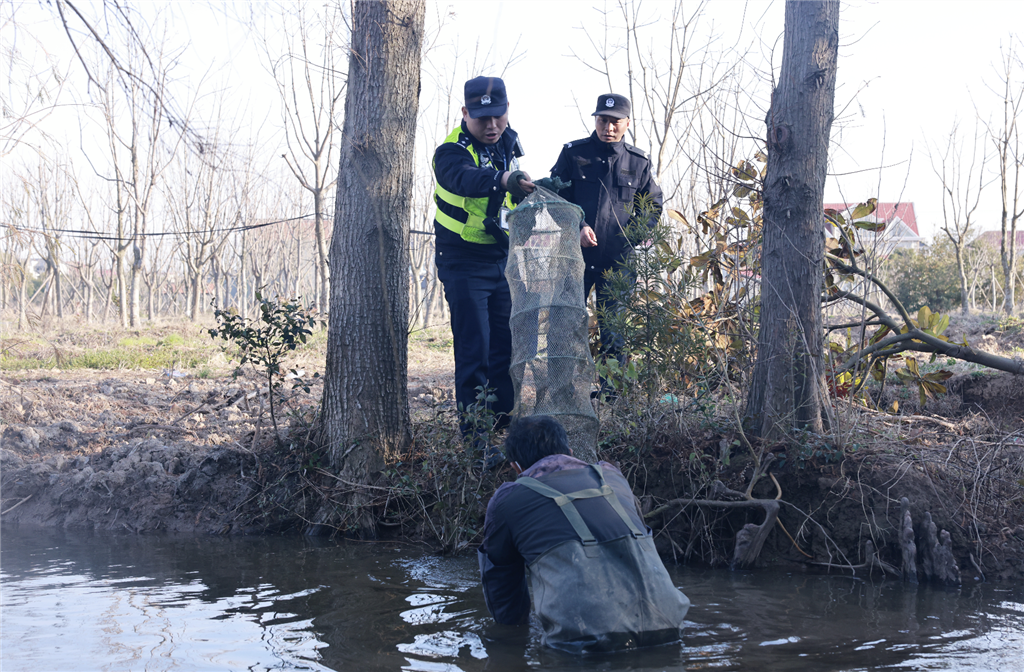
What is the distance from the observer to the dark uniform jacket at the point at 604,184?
551 centimetres

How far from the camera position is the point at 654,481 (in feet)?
15.0

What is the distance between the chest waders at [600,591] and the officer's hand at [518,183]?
2.00m

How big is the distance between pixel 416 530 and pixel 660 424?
1.69 metres

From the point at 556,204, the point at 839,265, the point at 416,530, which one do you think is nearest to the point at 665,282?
the point at 556,204

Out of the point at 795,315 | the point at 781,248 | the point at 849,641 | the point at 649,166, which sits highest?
the point at 649,166

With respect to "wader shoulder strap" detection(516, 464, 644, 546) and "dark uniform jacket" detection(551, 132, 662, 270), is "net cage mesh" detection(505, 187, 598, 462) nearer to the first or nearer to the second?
"wader shoulder strap" detection(516, 464, 644, 546)

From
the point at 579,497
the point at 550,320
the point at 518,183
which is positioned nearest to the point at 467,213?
the point at 518,183

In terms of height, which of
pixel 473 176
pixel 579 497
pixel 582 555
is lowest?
pixel 582 555

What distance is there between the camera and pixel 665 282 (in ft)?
15.6

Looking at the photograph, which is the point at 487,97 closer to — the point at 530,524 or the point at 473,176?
the point at 473,176

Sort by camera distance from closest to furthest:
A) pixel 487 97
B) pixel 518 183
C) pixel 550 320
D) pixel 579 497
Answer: pixel 579 497 < pixel 550 320 < pixel 518 183 < pixel 487 97

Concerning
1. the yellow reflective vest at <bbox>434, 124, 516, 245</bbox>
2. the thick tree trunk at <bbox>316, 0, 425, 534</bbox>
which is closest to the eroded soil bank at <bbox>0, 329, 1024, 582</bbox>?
the thick tree trunk at <bbox>316, 0, 425, 534</bbox>

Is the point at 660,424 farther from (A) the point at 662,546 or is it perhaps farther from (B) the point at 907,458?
(B) the point at 907,458

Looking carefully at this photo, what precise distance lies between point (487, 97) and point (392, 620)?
120 inches
